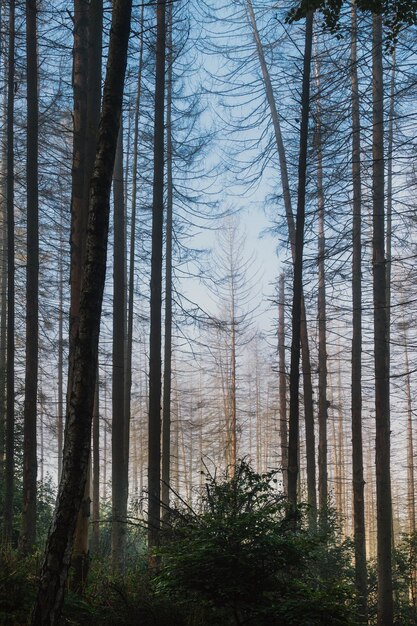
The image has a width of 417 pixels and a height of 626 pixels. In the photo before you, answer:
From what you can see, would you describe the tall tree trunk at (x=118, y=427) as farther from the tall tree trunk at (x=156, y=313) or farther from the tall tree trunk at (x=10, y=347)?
the tall tree trunk at (x=10, y=347)

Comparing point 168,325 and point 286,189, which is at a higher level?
point 286,189

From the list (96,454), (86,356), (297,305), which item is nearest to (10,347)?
(297,305)

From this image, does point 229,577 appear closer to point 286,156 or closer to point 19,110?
point 286,156

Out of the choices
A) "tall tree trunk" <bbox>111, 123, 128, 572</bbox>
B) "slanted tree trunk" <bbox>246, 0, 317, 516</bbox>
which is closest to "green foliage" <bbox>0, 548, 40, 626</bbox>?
"tall tree trunk" <bbox>111, 123, 128, 572</bbox>

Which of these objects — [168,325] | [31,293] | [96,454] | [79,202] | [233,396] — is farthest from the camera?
[233,396]

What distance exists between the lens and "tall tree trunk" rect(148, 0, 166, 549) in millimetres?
10383

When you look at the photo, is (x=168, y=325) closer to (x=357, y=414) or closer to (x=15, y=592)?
(x=357, y=414)

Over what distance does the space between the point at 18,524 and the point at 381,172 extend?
11049 mm

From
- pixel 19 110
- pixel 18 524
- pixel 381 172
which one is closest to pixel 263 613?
pixel 381 172

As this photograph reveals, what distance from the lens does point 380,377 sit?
10492 millimetres

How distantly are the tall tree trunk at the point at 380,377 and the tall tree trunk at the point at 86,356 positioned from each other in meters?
5.69

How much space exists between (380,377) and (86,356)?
6596mm

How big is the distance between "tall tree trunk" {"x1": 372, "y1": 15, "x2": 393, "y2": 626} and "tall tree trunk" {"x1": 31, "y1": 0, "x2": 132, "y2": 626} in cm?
569

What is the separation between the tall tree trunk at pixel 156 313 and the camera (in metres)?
10.4
